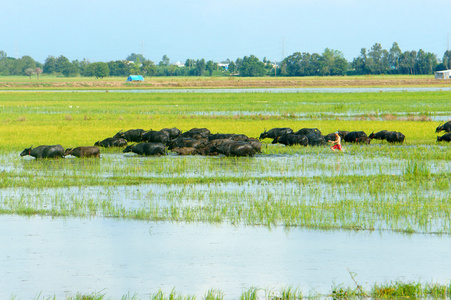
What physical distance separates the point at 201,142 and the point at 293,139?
3493mm

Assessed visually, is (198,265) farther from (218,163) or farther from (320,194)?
(218,163)

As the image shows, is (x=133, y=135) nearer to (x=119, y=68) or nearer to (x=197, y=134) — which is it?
(x=197, y=134)

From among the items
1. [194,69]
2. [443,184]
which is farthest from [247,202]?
[194,69]

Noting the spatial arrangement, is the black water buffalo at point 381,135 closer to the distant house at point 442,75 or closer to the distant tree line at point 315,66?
the distant house at point 442,75

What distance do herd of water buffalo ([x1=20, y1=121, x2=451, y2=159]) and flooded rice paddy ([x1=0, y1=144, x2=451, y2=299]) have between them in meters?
1.47

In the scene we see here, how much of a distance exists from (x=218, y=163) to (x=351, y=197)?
593cm

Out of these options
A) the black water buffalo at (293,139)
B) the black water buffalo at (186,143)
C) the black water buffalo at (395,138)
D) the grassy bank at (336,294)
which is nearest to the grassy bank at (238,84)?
the black water buffalo at (293,139)

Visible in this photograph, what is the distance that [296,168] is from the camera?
16312 millimetres

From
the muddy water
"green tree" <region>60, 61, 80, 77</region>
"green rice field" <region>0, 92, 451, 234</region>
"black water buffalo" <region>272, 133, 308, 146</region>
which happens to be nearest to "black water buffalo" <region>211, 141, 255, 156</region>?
"green rice field" <region>0, 92, 451, 234</region>

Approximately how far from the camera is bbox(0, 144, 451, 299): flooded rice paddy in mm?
7340

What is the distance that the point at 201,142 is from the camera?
20172 millimetres

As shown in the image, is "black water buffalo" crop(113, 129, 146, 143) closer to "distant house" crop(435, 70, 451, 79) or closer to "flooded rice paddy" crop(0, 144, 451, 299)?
"flooded rice paddy" crop(0, 144, 451, 299)

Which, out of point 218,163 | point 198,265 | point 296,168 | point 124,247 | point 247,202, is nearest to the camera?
point 198,265

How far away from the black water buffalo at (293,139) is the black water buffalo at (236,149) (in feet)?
10.7
